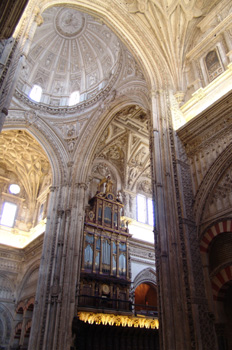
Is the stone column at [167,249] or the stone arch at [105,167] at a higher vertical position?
the stone arch at [105,167]

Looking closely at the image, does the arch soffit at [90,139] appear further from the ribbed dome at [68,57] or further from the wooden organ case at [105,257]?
the ribbed dome at [68,57]

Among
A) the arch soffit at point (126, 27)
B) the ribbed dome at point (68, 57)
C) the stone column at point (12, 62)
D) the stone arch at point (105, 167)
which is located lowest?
the stone column at point (12, 62)

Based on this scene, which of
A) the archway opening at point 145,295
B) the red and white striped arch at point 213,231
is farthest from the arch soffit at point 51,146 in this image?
the red and white striped arch at point 213,231

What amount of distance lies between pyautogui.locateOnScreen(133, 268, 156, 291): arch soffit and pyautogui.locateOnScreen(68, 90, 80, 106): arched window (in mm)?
11865

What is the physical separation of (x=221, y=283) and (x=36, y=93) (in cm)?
1648

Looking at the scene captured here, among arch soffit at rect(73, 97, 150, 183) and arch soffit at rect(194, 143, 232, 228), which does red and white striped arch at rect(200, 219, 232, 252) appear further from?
arch soffit at rect(73, 97, 150, 183)

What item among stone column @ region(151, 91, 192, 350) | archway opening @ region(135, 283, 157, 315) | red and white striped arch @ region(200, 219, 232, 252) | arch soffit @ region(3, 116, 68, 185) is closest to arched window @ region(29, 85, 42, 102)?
arch soffit @ region(3, 116, 68, 185)

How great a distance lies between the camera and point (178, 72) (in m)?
12.2

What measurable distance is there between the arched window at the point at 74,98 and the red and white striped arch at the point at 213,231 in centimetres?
1394

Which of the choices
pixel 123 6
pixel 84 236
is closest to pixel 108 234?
pixel 84 236

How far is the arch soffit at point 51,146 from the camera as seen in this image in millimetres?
17341

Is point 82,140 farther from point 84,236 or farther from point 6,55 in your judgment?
point 6,55

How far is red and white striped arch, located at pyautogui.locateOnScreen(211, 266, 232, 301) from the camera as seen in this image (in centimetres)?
792

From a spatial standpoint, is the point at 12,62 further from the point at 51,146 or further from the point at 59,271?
the point at 51,146
